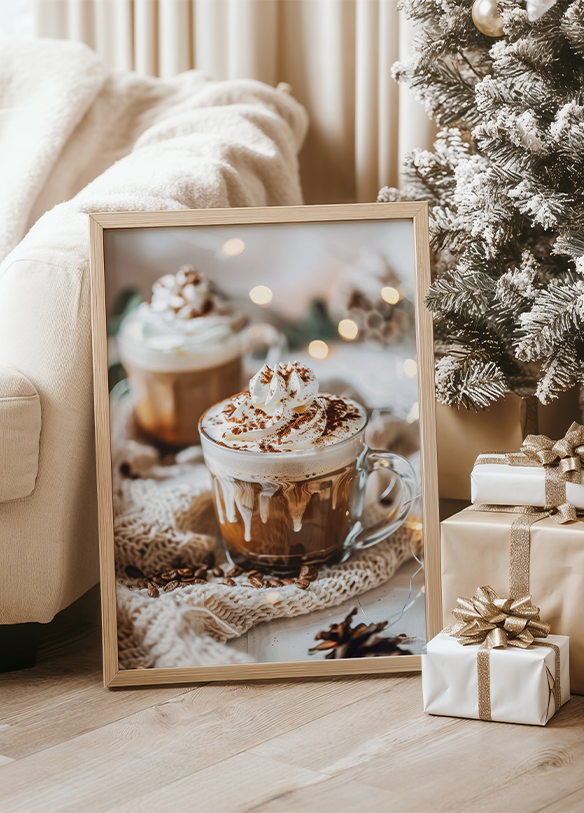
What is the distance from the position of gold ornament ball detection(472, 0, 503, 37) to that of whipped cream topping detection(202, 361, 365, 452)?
0.47 m

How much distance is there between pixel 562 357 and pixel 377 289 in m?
0.24

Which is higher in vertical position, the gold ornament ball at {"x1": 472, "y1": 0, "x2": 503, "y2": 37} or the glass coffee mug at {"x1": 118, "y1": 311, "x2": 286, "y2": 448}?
the gold ornament ball at {"x1": 472, "y1": 0, "x2": 503, "y2": 37}

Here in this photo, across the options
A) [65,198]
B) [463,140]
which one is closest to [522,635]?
[463,140]

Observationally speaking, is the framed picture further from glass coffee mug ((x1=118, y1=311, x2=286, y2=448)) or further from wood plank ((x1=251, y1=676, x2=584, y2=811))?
wood plank ((x1=251, y1=676, x2=584, y2=811))

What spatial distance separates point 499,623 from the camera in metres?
0.84

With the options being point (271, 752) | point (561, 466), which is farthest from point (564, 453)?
point (271, 752)

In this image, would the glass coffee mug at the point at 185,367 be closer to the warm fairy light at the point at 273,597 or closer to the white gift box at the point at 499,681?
the warm fairy light at the point at 273,597

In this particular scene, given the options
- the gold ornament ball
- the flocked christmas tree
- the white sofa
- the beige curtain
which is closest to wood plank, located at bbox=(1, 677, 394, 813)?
the white sofa

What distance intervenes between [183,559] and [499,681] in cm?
39

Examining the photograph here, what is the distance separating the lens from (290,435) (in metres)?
0.95

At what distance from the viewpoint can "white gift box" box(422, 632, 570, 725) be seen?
0.81 m

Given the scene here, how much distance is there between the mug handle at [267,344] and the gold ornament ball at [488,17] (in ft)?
1.47

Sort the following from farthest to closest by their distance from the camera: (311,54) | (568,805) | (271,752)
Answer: (311,54), (271,752), (568,805)

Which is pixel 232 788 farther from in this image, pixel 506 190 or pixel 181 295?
pixel 506 190
